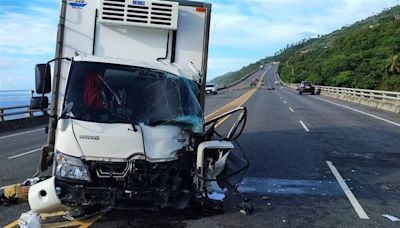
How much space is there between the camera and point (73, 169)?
5340 millimetres

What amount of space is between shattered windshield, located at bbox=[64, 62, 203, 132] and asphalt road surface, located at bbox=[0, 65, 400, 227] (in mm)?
1295

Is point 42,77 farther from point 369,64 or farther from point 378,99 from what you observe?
point 369,64

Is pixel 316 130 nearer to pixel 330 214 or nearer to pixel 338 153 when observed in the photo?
pixel 338 153

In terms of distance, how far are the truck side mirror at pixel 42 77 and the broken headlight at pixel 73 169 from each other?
4.50 ft

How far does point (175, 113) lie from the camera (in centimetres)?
618

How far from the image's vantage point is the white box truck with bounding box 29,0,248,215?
17.6 feet

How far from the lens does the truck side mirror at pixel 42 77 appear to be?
6355 mm

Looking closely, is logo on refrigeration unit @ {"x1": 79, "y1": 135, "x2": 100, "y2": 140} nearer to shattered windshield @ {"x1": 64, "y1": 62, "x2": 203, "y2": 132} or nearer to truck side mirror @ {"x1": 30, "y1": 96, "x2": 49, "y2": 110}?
shattered windshield @ {"x1": 64, "y1": 62, "x2": 203, "y2": 132}

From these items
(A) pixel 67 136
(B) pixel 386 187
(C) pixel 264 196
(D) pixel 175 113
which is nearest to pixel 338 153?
(B) pixel 386 187

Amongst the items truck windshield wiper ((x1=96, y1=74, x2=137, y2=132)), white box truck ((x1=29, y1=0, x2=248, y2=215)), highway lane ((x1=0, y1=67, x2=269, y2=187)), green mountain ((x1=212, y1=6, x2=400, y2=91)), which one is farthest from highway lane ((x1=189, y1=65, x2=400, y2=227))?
green mountain ((x1=212, y1=6, x2=400, y2=91))

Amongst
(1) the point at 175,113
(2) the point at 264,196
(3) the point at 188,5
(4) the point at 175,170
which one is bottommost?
(2) the point at 264,196

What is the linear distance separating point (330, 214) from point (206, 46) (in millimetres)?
3023

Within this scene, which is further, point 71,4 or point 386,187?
point 386,187

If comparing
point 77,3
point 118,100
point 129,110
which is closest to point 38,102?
point 118,100
